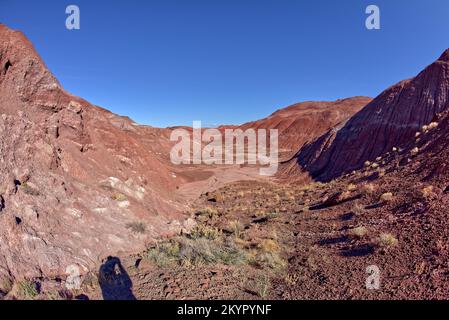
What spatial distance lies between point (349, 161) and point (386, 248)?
18.9 metres

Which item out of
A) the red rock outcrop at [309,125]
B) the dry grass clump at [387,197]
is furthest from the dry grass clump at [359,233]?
the red rock outcrop at [309,125]

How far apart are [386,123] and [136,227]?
2259 centimetres

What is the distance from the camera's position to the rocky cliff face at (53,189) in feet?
18.0

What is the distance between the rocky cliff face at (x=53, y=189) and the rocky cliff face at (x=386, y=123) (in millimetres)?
17389

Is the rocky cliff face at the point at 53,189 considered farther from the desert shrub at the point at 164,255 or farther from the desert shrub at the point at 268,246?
the desert shrub at the point at 268,246

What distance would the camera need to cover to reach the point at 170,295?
4.90 meters

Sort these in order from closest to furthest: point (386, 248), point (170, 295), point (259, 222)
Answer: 1. point (170, 295)
2. point (386, 248)
3. point (259, 222)

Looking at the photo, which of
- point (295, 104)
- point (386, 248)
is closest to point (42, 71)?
point (386, 248)

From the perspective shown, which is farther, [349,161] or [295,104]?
[295,104]

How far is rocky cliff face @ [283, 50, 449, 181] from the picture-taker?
20734 millimetres

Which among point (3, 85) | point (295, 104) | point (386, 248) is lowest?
point (386, 248)

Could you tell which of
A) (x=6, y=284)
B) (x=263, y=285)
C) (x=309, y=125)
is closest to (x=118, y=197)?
(x=6, y=284)

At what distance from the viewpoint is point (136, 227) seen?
8.10 meters
